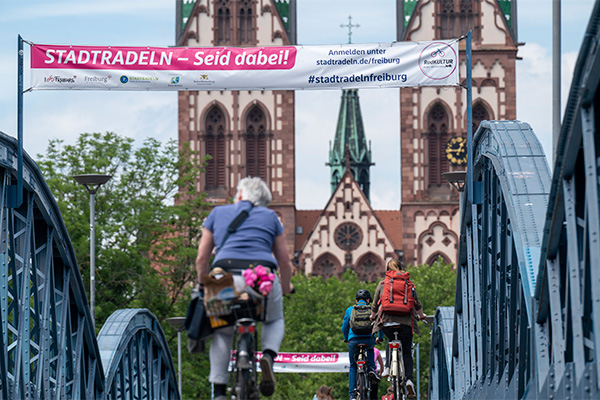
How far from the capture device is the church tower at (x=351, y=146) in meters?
101

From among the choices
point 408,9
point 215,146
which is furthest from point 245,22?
point 408,9

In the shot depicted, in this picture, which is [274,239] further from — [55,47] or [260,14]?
[260,14]

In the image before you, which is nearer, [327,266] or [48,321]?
[48,321]

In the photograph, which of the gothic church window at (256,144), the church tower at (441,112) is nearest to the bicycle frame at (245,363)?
the church tower at (441,112)

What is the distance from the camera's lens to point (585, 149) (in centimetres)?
913

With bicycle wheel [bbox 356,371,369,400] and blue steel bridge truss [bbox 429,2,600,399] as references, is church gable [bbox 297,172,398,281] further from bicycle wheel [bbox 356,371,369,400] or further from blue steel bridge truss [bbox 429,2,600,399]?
bicycle wheel [bbox 356,371,369,400]

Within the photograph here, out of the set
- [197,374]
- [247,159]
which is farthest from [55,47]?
[247,159]

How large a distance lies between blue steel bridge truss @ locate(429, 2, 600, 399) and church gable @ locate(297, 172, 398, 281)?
6094cm

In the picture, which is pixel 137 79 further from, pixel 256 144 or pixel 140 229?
pixel 256 144

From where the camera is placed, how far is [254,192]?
9094mm

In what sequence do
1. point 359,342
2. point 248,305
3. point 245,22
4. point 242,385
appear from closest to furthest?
point 242,385 → point 248,305 → point 359,342 → point 245,22

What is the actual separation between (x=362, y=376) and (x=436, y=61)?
5.27 metres

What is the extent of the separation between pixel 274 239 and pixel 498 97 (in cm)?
7029

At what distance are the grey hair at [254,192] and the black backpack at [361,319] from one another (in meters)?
5.44
